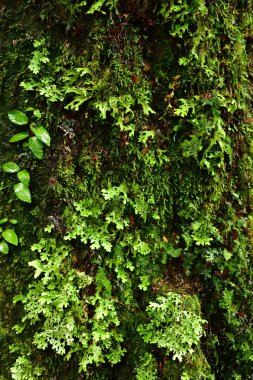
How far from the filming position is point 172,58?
247 centimetres

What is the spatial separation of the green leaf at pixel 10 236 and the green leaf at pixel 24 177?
318 millimetres

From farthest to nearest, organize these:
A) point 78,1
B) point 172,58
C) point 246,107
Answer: point 246,107
point 172,58
point 78,1

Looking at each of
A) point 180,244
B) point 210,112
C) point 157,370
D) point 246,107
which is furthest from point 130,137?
point 157,370

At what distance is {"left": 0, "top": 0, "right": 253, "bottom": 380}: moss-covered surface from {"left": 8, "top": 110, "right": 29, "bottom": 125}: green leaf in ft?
0.19

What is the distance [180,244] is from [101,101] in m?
1.10

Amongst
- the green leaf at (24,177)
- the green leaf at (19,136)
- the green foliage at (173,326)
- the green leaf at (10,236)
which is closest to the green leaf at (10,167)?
the green leaf at (24,177)

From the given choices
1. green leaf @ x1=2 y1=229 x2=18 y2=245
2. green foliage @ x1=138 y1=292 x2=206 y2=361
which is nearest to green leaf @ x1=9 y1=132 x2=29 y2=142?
green leaf @ x1=2 y1=229 x2=18 y2=245

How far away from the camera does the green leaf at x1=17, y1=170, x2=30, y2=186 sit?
2.32 meters

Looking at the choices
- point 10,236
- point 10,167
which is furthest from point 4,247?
point 10,167

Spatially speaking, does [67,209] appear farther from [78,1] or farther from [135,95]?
[78,1]

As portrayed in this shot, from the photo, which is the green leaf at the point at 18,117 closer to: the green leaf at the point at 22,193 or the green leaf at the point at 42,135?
the green leaf at the point at 42,135

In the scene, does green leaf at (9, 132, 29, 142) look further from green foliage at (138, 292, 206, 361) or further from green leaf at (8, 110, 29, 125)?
green foliage at (138, 292, 206, 361)

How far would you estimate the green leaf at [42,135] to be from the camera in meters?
2.30

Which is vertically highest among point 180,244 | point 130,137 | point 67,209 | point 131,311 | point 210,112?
point 210,112
